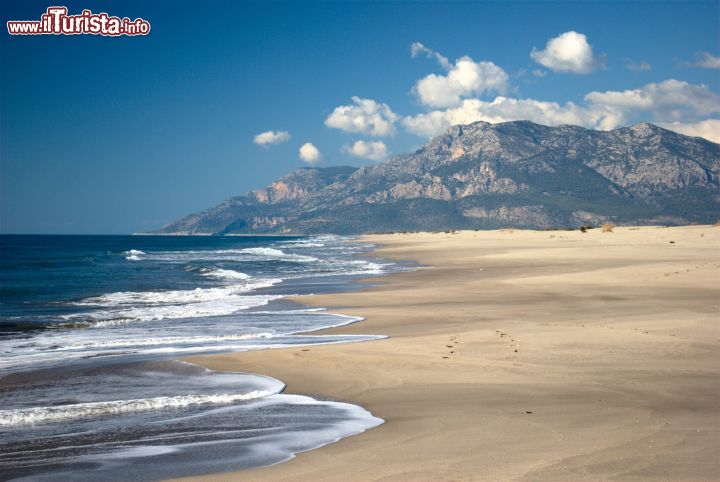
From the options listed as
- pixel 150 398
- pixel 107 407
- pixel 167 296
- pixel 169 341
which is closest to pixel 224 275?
pixel 167 296

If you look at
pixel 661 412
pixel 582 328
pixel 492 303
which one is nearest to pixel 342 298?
pixel 492 303

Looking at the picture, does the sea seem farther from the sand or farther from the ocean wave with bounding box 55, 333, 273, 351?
the sand

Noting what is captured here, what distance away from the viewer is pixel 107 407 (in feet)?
30.8

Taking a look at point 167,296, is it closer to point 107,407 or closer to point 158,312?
point 158,312

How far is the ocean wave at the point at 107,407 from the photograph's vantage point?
8805 millimetres

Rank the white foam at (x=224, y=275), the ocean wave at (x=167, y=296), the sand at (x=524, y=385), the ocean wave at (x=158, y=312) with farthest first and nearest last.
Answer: the white foam at (x=224, y=275) → the ocean wave at (x=167, y=296) → the ocean wave at (x=158, y=312) → the sand at (x=524, y=385)

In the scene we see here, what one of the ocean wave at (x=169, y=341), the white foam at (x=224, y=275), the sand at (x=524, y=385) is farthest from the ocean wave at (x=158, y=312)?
the white foam at (x=224, y=275)

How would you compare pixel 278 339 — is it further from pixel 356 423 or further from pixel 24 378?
pixel 356 423

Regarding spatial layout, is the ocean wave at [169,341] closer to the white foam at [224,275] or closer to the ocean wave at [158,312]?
the ocean wave at [158,312]

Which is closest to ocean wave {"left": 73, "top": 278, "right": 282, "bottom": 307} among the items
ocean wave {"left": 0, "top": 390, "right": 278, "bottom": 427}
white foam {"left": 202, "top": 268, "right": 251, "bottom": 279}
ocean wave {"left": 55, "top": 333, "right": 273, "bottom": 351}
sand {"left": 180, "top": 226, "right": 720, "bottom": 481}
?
white foam {"left": 202, "top": 268, "right": 251, "bottom": 279}

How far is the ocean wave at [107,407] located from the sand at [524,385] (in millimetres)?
1186

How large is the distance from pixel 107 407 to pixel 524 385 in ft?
A: 21.2

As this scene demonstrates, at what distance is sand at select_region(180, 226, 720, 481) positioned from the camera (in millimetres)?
6332

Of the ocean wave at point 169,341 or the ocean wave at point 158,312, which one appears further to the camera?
the ocean wave at point 158,312
